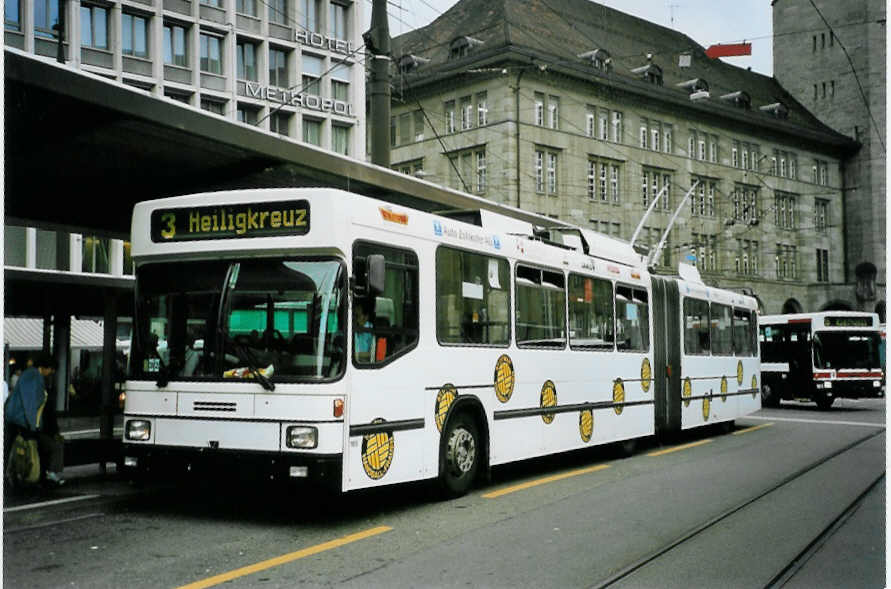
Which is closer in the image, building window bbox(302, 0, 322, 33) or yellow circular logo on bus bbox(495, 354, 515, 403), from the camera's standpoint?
yellow circular logo on bus bbox(495, 354, 515, 403)

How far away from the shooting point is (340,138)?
5025 cm

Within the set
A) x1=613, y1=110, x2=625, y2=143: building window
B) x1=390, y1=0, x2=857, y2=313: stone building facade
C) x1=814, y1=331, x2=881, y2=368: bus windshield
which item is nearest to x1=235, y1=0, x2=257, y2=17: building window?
x1=390, y1=0, x2=857, y2=313: stone building facade

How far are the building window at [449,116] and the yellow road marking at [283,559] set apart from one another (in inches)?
1821

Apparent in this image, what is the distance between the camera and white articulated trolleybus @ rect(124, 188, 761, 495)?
871cm

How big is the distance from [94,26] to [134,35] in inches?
184

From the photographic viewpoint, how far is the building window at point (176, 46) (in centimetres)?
3950

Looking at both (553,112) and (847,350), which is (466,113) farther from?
(847,350)

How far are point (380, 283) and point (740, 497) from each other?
4.77 m

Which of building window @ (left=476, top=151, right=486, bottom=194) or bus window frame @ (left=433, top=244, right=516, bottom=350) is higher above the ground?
building window @ (left=476, top=151, right=486, bottom=194)

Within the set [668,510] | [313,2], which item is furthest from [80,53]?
[668,510]

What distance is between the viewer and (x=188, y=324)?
30.0 ft

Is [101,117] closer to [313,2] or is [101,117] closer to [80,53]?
[80,53]

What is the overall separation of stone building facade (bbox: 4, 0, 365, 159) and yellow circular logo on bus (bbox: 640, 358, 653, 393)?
1890 cm

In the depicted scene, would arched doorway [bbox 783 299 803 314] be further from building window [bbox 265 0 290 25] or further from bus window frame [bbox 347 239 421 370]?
bus window frame [bbox 347 239 421 370]
